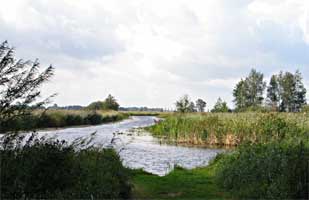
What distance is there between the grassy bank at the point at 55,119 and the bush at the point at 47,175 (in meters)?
0.31

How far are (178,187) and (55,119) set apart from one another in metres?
35.0

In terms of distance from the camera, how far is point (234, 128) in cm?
2944

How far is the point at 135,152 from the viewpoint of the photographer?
80.6 feet

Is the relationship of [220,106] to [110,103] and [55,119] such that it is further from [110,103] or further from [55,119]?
[110,103]

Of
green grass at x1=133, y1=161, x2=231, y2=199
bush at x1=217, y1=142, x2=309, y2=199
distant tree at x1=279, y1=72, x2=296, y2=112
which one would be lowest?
green grass at x1=133, y1=161, x2=231, y2=199

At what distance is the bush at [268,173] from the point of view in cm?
973

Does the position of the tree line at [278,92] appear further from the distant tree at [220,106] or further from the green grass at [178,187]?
the green grass at [178,187]

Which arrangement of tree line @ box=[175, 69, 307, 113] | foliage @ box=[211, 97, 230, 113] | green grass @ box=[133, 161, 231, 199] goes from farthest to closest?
1. tree line @ box=[175, 69, 307, 113]
2. foliage @ box=[211, 97, 230, 113]
3. green grass @ box=[133, 161, 231, 199]

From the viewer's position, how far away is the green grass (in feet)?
36.0

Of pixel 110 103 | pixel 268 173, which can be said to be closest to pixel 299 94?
pixel 110 103

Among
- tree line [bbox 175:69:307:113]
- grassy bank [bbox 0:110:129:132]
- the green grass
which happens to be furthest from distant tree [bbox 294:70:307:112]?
the green grass

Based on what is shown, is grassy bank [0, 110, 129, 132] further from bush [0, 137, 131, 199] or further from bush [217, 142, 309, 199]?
bush [217, 142, 309, 199]

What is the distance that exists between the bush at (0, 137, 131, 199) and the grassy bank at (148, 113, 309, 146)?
602 inches

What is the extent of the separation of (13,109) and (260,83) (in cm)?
7460
